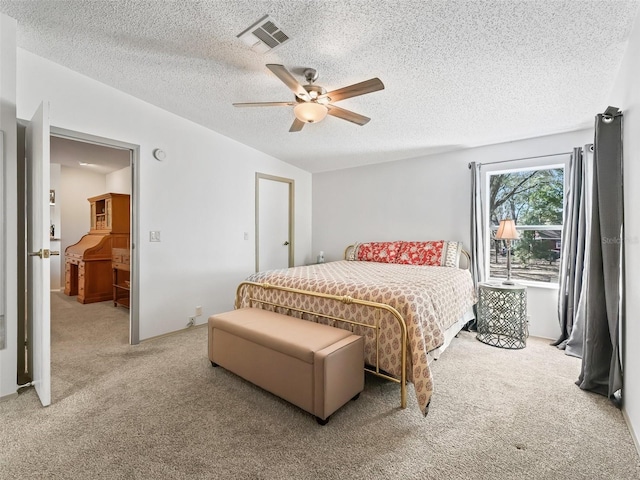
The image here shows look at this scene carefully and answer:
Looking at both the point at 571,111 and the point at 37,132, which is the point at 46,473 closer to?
the point at 37,132

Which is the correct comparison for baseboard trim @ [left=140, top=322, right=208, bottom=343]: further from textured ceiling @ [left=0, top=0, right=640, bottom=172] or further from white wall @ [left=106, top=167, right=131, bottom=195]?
white wall @ [left=106, top=167, right=131, bottom=195]

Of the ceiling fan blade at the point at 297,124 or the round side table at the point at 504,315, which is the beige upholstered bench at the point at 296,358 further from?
the round side table at the point at 504,315

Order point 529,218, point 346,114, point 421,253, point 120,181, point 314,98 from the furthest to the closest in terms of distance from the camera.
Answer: point 120,181 < point 421,253 < point 529,218 < point 346,114 < point 314,98

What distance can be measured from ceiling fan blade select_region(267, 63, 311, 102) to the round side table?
2830 millimetres

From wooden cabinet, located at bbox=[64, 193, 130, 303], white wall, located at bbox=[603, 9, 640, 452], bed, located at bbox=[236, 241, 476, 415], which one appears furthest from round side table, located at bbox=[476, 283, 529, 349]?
wooden cabinet, located at bbox=[64, 193, 130, 303]

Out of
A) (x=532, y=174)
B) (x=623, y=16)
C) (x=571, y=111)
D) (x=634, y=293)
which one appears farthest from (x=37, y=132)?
(x=532, y=174)

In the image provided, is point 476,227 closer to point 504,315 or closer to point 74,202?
point 504,315

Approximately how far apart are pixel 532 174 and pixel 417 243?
1616 mm

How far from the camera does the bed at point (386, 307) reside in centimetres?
204

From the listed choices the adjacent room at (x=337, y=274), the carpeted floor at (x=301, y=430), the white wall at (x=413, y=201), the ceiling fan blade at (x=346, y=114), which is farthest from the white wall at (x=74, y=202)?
the ceiling fan blade at (x=346, y=114)

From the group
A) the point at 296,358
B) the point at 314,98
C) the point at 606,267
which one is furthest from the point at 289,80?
the point at 606,267

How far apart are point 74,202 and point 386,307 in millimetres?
6943

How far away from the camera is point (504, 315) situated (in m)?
3.30

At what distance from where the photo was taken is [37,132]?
7.09 ft
